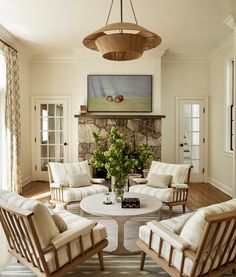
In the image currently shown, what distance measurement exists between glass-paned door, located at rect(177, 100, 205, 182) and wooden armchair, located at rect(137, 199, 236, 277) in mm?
4826

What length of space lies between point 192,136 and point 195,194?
1.75m

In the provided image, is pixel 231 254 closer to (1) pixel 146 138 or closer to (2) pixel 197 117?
(1) pixel 146 138

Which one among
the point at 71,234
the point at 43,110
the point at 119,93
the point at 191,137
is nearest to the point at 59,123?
the point at 43,110

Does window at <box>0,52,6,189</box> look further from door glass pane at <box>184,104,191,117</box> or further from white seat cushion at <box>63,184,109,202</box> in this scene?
door glass pane at <box>184,104,191,117</box>

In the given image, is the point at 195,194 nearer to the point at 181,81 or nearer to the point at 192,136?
the point at 192,136

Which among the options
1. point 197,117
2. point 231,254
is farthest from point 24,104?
point 231,254

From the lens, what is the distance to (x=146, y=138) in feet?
22.0

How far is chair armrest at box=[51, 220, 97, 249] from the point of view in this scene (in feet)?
7.42

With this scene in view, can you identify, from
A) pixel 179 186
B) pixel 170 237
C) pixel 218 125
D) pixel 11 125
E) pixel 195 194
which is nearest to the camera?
pixel 170 237

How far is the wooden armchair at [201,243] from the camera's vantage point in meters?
2.07

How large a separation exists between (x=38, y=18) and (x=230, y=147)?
14.6 ft

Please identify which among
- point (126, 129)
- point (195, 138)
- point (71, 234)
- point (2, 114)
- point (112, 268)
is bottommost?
point (112, 268)

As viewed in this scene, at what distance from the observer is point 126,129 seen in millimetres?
6688

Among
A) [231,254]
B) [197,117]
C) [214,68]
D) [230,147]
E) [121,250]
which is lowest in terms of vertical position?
[121,250]
